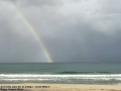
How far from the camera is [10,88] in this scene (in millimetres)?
42031

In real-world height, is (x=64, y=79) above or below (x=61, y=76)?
below

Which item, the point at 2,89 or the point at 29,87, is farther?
the point at 29,87

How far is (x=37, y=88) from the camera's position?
43.8 metres

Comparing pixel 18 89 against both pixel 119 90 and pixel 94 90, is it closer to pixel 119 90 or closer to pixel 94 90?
pixel 94 90

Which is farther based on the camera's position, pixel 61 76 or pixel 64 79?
pixel 61 76

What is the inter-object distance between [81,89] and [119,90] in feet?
16.3

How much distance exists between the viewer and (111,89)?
43625mm

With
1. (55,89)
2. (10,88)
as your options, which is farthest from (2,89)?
(55,89)

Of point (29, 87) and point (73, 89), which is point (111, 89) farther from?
point (29, 87)

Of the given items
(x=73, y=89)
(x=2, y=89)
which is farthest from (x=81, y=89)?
(x=2, y=89)

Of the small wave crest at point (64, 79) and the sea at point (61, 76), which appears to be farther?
the small wave crest at point (64, 79)

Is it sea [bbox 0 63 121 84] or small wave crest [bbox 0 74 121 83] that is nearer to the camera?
sea [bbox 0 63 121 84]

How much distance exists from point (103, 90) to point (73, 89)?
3.96 metres

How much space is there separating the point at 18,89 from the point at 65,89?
20.2ft
